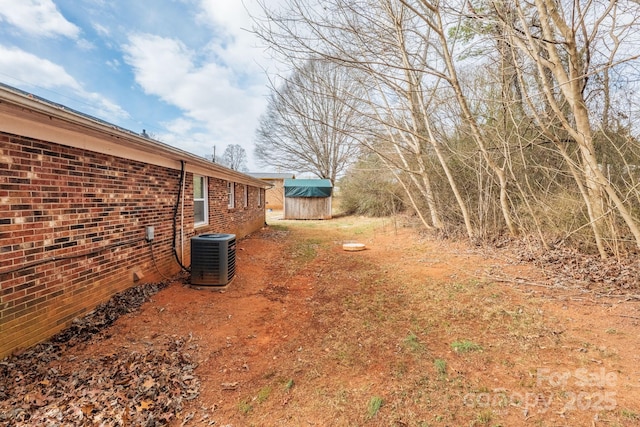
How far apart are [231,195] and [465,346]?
26.5 feet

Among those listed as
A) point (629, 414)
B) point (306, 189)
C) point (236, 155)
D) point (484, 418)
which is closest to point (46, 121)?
point (484, 418)

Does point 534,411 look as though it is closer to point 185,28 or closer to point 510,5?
point 510,5

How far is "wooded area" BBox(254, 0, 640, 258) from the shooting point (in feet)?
14.5

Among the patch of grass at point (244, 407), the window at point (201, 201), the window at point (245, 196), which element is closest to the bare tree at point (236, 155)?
the window at point (245, 196)

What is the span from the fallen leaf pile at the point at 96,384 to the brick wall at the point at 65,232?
0.87 ft

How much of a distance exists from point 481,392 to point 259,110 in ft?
A: 82.9

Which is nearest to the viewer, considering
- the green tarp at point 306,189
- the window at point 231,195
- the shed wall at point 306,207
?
the window at point 231,195

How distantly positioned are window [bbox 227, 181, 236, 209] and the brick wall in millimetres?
4052

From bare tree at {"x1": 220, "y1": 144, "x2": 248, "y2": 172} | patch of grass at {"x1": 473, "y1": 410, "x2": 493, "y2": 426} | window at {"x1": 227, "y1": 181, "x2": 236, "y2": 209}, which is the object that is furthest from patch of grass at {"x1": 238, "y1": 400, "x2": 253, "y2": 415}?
bare tree at {"x1": 220, "y1": 144, "x2": 248, "y2": 172}

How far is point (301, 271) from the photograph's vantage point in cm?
601

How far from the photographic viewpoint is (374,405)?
2117 millimetres

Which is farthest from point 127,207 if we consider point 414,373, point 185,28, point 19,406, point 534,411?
point 185,28

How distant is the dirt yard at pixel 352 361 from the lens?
6.57 feet

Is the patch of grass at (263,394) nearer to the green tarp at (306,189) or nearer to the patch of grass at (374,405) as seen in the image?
the patch of grass at (374,405)
